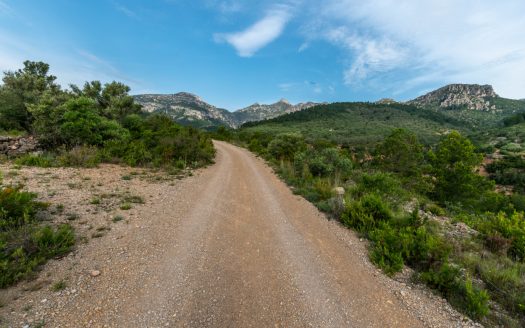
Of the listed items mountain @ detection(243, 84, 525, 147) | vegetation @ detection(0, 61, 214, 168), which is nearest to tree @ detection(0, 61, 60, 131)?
vegetation @ detection(0, 61, 214, 168)

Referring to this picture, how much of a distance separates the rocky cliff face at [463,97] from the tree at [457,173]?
148975 mm

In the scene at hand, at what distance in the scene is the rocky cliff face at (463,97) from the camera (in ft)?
409

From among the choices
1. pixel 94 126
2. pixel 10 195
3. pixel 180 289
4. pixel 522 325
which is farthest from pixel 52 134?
pixel 522 325

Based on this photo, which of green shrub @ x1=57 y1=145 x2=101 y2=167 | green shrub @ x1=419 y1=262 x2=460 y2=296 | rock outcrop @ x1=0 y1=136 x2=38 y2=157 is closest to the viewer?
green shrub @ x1=419 y1=262 x2=460 y2=296

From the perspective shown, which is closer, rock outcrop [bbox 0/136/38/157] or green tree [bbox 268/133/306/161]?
rock outcrop [bbox 0/136/38/157]

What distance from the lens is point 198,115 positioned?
193 m

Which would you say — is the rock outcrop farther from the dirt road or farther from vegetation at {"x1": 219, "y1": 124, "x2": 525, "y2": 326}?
vegetation at {"x1": 219, "y1": 124, "x2": 525, "y2": 326}

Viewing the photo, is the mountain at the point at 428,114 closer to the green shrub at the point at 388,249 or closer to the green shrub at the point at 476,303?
the green shrub at the point at 388,249

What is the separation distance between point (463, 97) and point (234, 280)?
7590 inches

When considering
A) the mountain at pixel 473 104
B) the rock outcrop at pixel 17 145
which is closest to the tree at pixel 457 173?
the rock outcrop at pixel 17 145

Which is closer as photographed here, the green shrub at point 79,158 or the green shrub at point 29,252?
the green shrub at point 29,252

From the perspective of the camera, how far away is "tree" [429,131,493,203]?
14.4 metres

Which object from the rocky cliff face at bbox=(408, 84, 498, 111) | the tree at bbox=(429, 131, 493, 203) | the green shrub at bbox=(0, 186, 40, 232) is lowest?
the tree at bbox=(429, 131, 493, 203)

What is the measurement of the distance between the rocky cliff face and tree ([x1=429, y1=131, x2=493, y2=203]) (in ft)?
489
